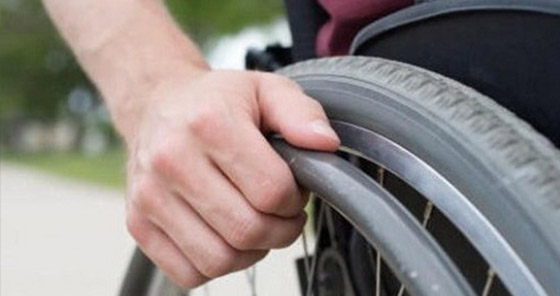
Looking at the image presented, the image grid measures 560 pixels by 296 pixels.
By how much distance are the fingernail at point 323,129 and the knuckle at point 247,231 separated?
2.3 inches

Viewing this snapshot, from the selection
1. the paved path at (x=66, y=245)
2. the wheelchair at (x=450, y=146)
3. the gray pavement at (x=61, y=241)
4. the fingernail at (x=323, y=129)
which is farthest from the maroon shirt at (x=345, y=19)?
the gray pavement at (x=61, y=241)

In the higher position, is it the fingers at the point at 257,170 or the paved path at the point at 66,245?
the fingers at the point at 257,170

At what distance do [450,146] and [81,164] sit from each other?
28.5 ft

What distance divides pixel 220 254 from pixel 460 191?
0.19 m

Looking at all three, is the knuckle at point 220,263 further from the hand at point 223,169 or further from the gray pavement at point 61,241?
the gray pavement at point 61,241

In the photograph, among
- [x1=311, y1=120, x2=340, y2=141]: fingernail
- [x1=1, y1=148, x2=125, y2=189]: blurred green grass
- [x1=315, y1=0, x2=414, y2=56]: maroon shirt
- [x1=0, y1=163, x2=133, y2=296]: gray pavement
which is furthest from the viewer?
[x1=1, y1=148, x2=125, y2=189]: blurred green grass

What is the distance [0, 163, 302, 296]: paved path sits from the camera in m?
3.37

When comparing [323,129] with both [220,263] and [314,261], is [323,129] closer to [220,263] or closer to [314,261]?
[220,263]

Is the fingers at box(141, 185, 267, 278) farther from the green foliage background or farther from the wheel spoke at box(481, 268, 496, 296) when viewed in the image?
the green foliage background

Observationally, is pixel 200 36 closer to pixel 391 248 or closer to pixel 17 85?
pixel 17 85

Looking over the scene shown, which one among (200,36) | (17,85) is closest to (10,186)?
(200,36)

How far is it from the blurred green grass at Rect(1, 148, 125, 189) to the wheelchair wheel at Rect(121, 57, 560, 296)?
5.71 meters

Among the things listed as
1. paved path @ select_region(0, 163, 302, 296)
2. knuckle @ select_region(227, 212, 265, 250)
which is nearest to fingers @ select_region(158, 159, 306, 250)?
knuckle @ select_region(227, 212, 265, 250)

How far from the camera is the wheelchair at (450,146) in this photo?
582 mm
